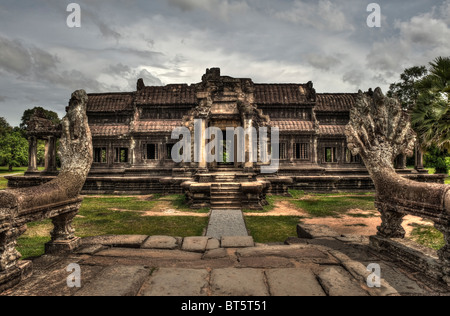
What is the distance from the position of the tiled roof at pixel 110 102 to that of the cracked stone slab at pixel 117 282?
19.8 metres

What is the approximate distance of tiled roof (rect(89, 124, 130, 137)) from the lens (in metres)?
20.5

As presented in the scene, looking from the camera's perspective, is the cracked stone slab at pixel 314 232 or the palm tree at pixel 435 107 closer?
the cracked stone slab at pixel 314 232

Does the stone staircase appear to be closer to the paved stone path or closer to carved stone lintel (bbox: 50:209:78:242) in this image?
the paved stone path

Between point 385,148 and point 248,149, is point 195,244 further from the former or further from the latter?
point 248,149

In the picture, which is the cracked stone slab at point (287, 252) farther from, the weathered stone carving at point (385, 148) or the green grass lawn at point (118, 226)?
the green grass lawn at point (118, 226)

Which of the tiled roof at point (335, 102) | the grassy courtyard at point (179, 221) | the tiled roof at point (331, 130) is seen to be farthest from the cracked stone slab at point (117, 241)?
the tiled roof at point (335, 102)

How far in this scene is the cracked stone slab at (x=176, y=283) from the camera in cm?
275

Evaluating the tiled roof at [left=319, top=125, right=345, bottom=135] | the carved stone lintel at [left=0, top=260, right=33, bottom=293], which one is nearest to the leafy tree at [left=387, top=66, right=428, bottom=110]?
the tiled roof at [left=319, top=125, right=345, bottom=135]

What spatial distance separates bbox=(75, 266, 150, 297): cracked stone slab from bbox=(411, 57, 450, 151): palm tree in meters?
11.5

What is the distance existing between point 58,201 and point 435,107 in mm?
12519

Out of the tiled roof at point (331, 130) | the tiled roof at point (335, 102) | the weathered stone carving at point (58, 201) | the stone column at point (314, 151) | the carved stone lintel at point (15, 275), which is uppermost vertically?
the tiled roof at point (335, 102)

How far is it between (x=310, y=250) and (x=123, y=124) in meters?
19.9

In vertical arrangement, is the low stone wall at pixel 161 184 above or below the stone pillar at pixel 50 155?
below
